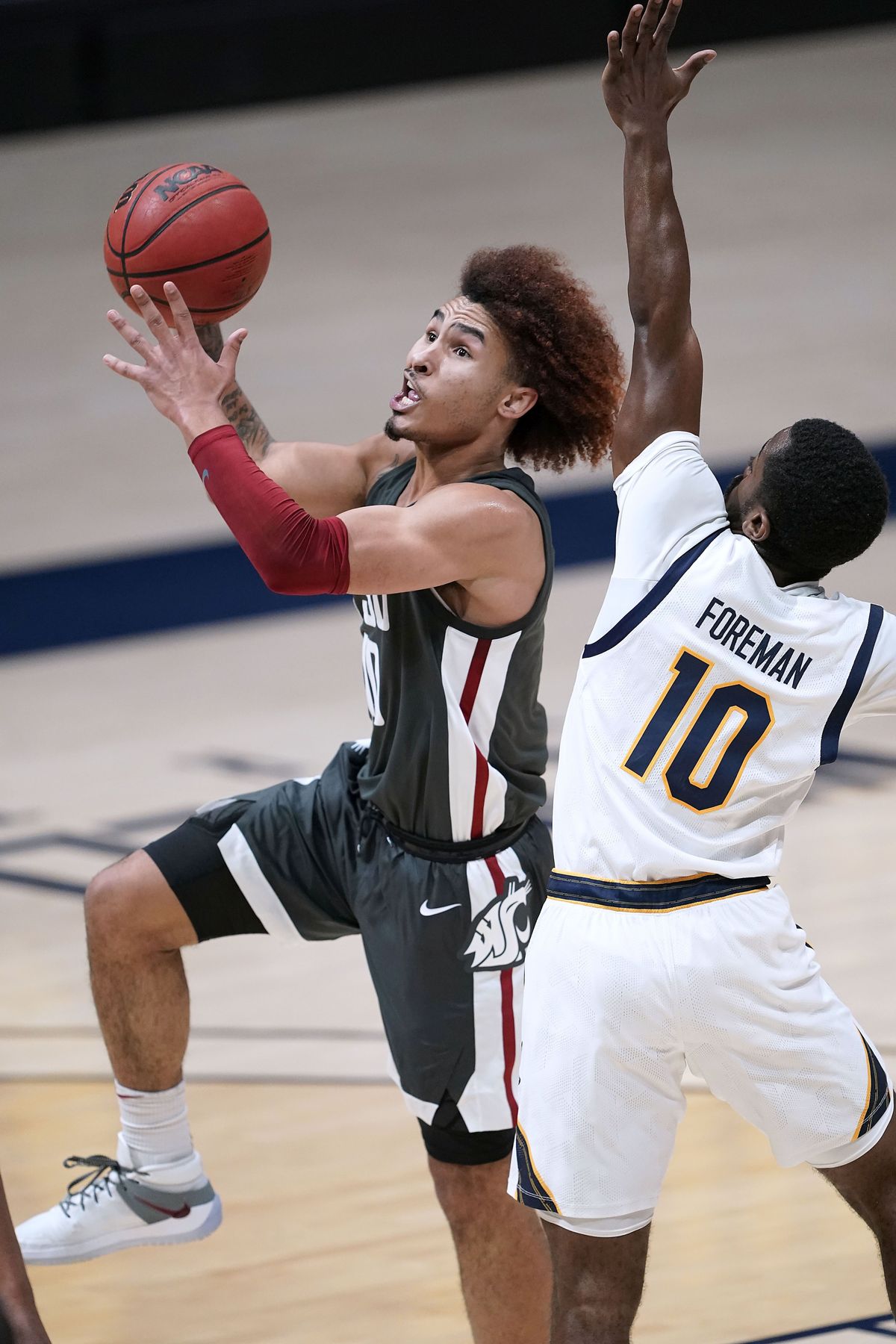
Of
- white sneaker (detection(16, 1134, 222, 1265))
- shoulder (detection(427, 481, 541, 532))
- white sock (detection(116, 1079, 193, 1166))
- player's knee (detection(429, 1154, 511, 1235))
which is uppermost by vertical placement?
shoulder (detection(427, 481, 541, 532))

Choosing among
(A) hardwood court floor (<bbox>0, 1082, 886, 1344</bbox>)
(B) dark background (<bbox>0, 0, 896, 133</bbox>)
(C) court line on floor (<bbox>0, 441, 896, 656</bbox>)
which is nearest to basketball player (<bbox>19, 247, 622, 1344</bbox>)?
(A) hardwood court floor (<bbox>0, 1082, 886, 1344</bbox>)

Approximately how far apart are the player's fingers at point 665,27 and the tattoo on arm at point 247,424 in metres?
1.01

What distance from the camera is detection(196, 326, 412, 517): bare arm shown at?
3.49m

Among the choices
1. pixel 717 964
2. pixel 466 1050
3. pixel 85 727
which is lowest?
pixel 85 727

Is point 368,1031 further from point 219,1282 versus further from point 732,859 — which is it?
point 732,859

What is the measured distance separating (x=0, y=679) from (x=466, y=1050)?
3607 mm

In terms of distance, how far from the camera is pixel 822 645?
2.62 meters

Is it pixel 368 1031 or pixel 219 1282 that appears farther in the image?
pixel 368 1031

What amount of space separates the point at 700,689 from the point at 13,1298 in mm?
1130

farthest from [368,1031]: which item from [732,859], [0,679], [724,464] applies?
[724,464]

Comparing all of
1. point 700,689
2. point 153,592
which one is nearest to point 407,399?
point 700,689

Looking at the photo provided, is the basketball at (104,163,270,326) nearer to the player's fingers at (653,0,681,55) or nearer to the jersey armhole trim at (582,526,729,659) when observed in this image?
the player's fingers at (653,0,681,55)

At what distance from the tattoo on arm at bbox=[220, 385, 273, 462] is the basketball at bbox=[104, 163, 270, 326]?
5.7 inches

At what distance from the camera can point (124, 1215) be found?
11.4 feet
